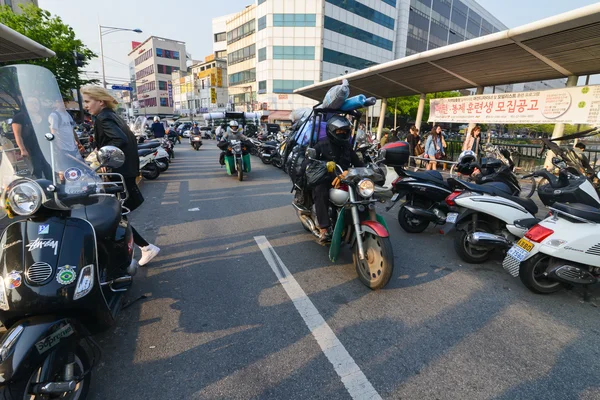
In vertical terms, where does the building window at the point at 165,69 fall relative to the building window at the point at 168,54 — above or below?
below

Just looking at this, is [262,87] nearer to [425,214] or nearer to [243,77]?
[243,77]

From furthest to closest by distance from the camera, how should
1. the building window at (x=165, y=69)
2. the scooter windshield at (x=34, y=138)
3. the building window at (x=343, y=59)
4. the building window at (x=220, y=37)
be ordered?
the building window at (x=165, y=69)
the building window at (x=220, y=37)
the building window at (x=343, y=59)
the scooter windshield at (x=34, y=138)

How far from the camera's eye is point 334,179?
3.71 metres

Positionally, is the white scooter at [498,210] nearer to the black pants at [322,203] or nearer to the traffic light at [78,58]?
the black pants at [322,203]

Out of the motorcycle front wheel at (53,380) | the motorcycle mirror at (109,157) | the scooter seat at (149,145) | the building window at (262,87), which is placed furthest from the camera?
the building window at (262,87)

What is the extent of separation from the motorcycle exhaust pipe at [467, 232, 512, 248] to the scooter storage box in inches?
50.7

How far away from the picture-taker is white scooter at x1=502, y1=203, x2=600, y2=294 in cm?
297

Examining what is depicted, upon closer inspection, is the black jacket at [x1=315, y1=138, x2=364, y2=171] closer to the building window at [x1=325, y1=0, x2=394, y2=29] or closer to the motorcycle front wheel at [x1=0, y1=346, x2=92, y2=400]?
the motorcycle front wheel at [x1=0, y1=346, x2=92, y2=400]

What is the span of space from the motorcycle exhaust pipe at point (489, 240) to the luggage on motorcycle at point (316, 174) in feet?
6.30

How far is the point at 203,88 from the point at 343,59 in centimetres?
2857

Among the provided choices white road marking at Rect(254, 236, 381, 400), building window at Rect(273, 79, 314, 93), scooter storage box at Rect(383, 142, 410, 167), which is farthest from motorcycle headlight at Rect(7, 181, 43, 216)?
building window at Rect(273, 79, 314, 93)

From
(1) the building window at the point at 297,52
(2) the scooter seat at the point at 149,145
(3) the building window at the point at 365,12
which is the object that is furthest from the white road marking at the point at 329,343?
(3) the building window at the point at 365,12

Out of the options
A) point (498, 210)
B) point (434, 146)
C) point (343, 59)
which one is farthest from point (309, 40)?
point (498, 210)

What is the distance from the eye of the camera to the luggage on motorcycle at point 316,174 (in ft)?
12.2
